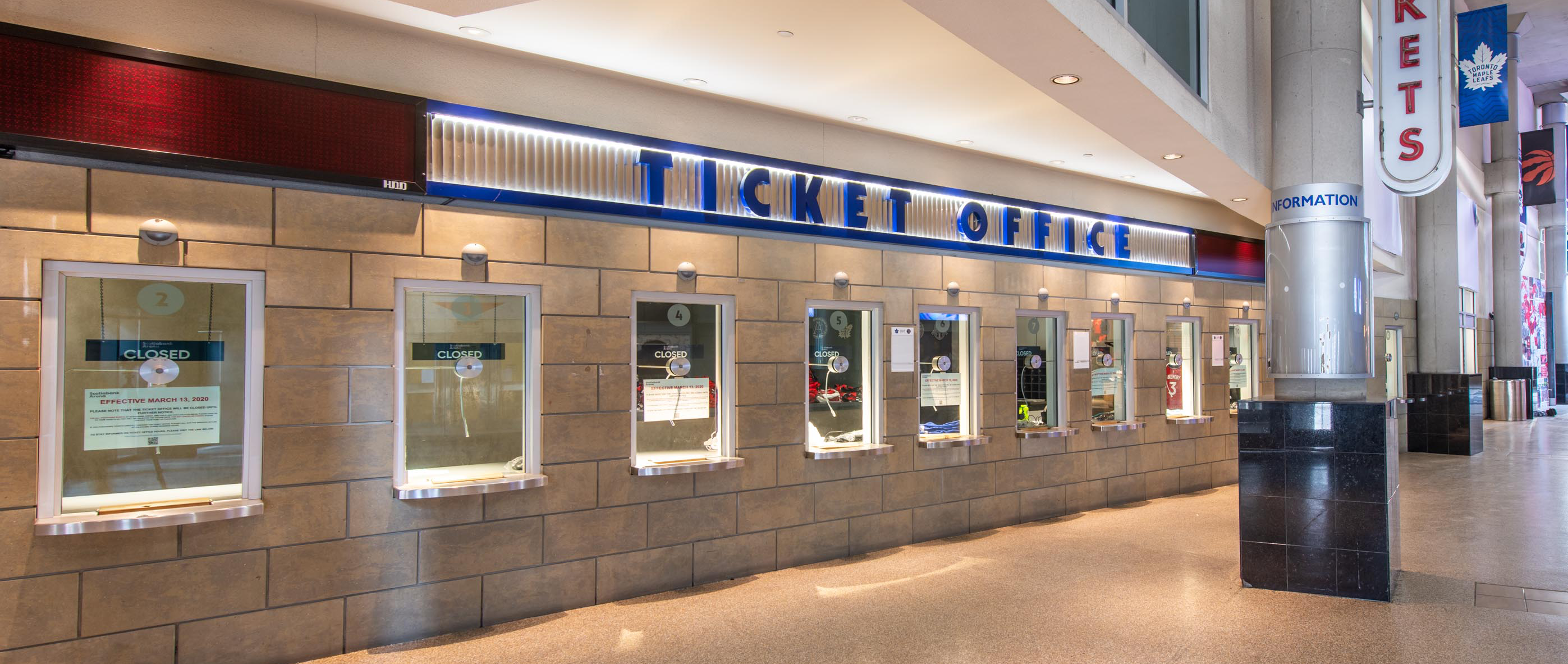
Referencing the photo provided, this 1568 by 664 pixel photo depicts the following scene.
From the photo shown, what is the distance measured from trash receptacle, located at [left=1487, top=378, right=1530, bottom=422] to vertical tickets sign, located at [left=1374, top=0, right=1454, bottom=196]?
1510 centimetres

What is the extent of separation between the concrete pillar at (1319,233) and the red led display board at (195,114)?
17.9 ft

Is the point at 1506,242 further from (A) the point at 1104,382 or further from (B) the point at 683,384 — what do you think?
(B) the point at 683,384

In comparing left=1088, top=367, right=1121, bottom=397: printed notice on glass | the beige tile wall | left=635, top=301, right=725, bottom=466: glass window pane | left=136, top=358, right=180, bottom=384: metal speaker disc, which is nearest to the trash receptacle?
left=1088, top=367, right=1121, bottom=397: printed notice on glass

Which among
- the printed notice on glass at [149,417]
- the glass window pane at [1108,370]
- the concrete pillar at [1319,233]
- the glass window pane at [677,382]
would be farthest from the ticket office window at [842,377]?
the printed notice on glass at [149,417]

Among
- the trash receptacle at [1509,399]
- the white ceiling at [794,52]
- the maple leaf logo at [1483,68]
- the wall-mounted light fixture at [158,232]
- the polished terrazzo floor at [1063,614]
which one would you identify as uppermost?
the maple leaf logo at [1483,68]

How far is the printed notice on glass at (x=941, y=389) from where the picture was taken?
685cm

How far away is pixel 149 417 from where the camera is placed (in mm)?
3787

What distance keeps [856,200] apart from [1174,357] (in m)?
5.15

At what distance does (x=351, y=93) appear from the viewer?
411 centimetres

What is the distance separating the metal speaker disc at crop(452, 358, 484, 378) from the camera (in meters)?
4.59

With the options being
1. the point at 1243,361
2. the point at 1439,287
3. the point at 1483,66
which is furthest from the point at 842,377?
the point at 1439,287

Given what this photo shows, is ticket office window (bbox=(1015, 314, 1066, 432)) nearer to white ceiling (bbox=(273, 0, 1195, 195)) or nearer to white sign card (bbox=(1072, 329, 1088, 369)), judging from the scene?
white sign card (bbox=(1072, 329, 1088, 369))

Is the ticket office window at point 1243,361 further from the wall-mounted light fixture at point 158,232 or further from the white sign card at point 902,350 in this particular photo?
the wall-mounted light fixture at point 158,232

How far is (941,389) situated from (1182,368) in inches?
160
